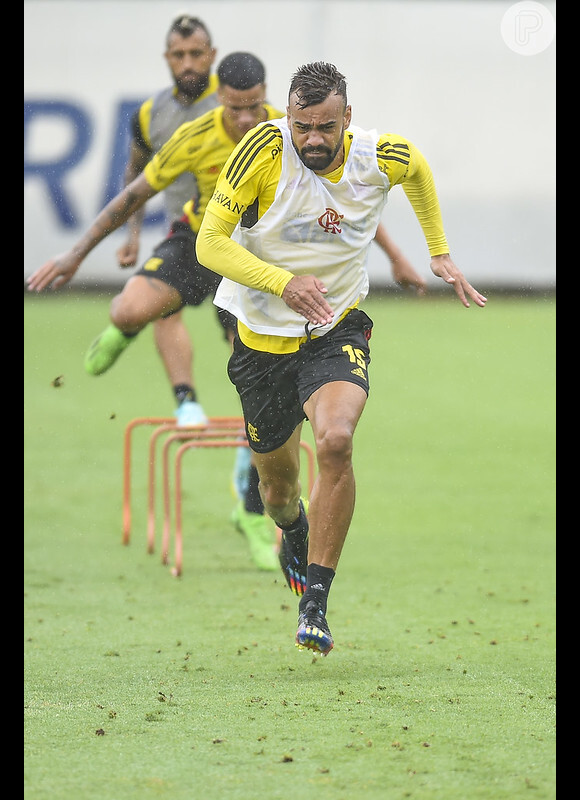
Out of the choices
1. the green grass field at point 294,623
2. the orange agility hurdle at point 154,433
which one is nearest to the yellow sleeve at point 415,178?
the green grass field at point 294,623

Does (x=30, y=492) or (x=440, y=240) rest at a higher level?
(x=440, y=240)

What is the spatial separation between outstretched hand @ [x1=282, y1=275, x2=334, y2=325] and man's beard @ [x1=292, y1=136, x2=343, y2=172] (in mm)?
461

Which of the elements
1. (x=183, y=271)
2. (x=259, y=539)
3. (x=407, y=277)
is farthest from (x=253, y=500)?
(x=407, y=277)

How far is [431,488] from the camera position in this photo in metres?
10.2

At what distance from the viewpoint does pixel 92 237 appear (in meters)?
6.84

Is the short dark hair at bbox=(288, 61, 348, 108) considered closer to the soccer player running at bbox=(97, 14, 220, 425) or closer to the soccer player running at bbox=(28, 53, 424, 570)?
the soccer player running at bbox=(28, 53, 424, 570)

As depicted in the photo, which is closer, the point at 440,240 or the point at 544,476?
the point at 440,240

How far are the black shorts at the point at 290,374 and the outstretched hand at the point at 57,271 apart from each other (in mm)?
1328

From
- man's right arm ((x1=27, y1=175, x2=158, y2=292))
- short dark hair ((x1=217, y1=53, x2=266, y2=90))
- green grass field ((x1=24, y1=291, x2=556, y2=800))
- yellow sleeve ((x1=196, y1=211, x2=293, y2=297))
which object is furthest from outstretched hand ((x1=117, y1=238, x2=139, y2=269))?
yellow sleeve ((x1=196, y1=211, x2=293, y2=297))

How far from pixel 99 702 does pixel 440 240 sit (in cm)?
235

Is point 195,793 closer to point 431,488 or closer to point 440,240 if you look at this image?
point 440,240

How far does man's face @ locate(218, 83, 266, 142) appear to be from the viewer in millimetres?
6918

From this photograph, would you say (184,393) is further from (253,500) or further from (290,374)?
(290,374)
